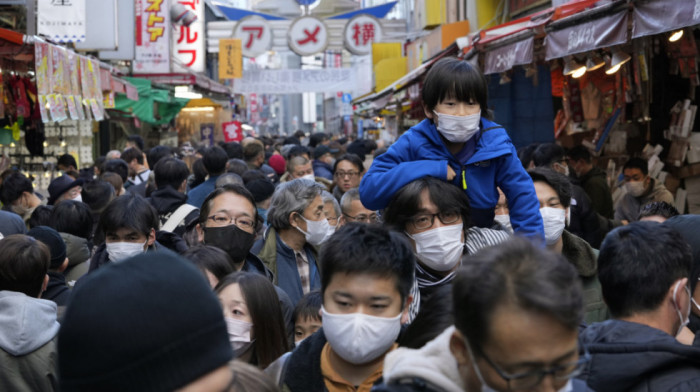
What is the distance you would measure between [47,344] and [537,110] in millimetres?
10222

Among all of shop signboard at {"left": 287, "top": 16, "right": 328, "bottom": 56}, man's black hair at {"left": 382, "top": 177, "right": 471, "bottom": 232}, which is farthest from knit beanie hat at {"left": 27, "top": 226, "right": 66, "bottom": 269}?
shop signboard at {"left": 287, "top": 16, "right": 328, "bottom": 56}

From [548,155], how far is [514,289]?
6943 mm

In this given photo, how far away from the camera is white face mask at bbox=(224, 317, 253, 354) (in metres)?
3.72

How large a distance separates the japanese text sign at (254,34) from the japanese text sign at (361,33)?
292 cm

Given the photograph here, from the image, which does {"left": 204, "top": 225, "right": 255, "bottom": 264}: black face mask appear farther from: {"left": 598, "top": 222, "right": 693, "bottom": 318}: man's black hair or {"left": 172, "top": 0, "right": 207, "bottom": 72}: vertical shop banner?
{"left": 172, "top": 0, "right": 207, "bottom": 72}: vertical shop banner

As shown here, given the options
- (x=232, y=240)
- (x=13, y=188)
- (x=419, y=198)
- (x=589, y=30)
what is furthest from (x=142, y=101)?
(x=419, y=198)

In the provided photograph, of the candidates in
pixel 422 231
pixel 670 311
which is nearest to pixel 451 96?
pixel 422 231

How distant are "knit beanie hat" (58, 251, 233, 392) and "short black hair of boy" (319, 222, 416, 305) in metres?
1.35

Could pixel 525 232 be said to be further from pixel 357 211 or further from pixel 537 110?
pixel 537 110

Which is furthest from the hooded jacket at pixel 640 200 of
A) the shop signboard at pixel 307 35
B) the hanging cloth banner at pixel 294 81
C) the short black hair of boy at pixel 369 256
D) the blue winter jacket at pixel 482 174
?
the hanging cloth banner at pixel 294 81

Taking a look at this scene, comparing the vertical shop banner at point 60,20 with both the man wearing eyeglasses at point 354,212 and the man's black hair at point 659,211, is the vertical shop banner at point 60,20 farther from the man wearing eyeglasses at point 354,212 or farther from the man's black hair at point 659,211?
the man's black hair at point 659,211

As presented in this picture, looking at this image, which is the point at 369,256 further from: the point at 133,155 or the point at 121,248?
the point at 133,155

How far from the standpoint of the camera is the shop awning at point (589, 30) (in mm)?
6944

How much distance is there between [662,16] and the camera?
20.4 feet
